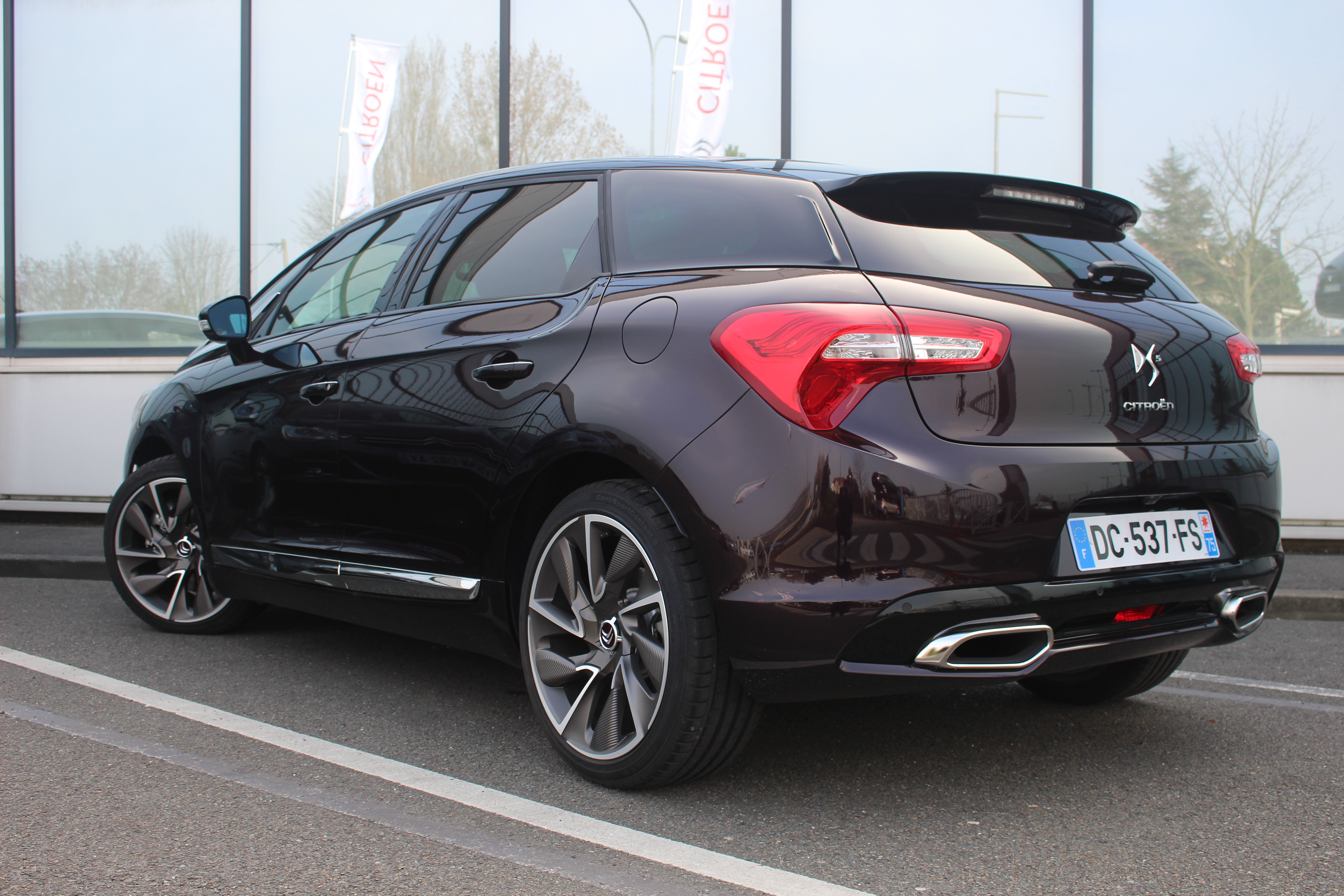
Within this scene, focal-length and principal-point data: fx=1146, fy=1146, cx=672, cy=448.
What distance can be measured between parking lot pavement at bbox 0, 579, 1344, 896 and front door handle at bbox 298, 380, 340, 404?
3.21 ft

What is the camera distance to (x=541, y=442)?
288 cm

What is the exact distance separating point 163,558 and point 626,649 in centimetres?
282

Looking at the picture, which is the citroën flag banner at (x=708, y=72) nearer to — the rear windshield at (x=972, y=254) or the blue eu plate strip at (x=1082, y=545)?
the rear windshield at (x=972, y=254)

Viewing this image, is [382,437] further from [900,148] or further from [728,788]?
[900,148]

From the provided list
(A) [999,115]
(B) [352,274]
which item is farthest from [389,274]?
(A) [999,115]

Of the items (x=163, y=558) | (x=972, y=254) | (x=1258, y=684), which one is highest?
(x=972, y=254)

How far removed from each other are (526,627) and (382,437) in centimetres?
83

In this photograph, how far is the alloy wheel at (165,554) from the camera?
184 inches

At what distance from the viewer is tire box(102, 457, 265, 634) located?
4.68m

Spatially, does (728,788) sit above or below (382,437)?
below

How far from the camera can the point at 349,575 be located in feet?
11.8

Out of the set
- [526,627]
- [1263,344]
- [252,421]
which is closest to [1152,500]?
[526,627]

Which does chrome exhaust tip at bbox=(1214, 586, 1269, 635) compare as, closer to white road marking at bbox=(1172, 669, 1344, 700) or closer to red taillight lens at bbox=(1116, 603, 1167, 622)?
red taillight lens at bbox=(1116, 603, 1167, 622)

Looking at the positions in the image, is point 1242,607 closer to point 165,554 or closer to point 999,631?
point 999,631
